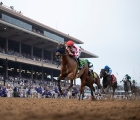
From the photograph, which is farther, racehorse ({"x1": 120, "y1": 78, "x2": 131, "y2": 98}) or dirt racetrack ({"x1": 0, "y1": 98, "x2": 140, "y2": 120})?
racehorse ({"x1": 120, "y1": 78, "x2": 131, "y2": 98})

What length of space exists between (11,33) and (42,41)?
8.12 m

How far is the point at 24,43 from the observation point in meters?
50.8

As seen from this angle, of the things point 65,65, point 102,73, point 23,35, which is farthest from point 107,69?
point 23,35

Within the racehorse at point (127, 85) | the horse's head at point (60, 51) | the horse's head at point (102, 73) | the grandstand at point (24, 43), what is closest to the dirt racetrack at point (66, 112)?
the horse's head at point (60, 51)

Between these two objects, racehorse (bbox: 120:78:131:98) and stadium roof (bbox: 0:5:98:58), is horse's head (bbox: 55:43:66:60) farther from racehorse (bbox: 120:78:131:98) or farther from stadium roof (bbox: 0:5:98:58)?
stadium roof (bbox: 0:5:98:58)

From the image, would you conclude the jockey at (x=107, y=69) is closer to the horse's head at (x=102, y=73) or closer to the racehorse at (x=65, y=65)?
the horse's head at (x=102, y=73)

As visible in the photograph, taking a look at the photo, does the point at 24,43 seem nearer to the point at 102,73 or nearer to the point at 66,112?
the point at 102,73

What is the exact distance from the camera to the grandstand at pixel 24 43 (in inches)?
1706

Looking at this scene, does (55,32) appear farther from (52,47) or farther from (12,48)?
(12,48)

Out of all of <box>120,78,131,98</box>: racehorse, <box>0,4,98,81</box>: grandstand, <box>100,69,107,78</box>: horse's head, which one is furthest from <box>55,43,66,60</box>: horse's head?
<box>0,4,98,81</box>: grandstand

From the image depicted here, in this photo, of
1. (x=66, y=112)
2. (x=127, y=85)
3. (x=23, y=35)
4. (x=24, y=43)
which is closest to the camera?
(x=66, y=112)

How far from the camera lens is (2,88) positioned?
26.9 m

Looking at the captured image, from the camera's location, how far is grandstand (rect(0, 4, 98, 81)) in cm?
4334

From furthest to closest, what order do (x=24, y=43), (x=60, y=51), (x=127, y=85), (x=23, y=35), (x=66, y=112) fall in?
(x=24, y=43) < (x=23, y=35) < (x=127, y=85) < (x=60, y=51) < (x=66, y=112)
